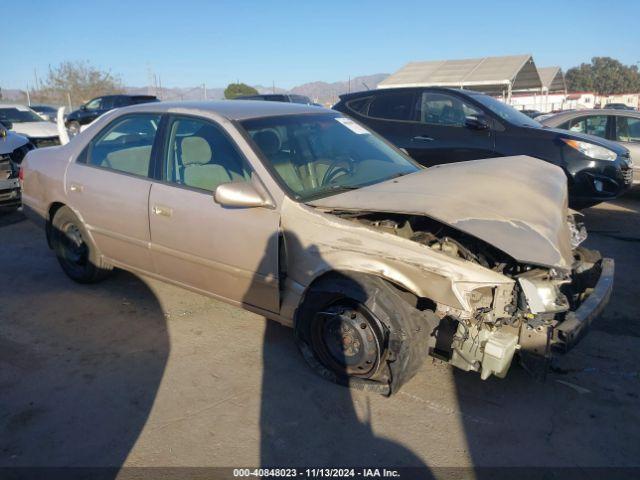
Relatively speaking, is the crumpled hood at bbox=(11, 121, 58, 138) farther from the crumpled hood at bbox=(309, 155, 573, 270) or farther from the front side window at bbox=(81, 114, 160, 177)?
the crumpled hood at bbox=(309, 155, 573, 270)

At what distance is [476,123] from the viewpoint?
20.7 ft

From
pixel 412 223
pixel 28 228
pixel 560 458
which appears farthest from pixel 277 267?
pixel 28 228

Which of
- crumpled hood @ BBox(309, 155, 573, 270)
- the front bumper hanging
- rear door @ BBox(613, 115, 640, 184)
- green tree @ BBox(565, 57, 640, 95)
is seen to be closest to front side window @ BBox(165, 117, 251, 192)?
crumpled hood @ BBox(309, 155, 573, 270)

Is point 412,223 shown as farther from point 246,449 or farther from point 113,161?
point 113,161

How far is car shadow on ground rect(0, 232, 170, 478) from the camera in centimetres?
259

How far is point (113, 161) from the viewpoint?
409cm

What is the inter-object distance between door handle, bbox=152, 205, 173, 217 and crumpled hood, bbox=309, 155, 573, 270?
3.78 ft

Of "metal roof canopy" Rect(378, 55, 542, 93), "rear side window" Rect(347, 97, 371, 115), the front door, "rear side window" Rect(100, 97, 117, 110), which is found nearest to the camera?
the front door

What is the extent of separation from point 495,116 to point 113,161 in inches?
183

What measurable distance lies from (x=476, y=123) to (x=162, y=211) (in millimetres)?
4287

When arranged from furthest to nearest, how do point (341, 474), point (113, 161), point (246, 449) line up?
point (113, 161), point (246, 449), point (341, 474)

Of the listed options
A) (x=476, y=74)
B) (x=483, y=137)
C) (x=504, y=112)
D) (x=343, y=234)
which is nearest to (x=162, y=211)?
(x=343, y=234)

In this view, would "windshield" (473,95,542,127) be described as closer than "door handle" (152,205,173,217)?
No

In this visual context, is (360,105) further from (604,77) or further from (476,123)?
(604,77)
